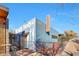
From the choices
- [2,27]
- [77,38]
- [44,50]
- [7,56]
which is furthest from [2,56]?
[77,38]

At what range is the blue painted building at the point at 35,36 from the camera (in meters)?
1.22

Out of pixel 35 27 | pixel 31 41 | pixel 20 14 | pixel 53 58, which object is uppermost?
pixel 20 14

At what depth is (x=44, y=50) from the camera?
1.23 meters

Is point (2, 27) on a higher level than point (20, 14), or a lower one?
lower

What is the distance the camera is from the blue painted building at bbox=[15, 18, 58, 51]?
1225mm

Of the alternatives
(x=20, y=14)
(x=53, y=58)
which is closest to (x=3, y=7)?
(x=20, y=14)

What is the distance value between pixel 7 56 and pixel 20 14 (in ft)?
1.16

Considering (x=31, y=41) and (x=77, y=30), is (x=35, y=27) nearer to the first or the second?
(x=31, y=41)

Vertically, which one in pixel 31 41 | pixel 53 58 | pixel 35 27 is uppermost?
pixel 35 27

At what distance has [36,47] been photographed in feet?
4.03

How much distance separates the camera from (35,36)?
4.03 feet

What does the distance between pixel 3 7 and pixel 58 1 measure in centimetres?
45

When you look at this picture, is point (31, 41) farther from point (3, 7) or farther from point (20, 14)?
point (3, 7)

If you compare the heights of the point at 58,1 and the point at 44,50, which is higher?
the point at 58,1
